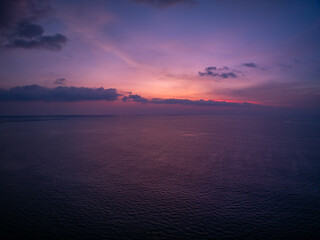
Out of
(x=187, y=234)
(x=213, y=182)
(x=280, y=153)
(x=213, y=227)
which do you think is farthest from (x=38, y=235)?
(x=280, y=153)

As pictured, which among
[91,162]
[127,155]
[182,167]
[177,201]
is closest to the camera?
[177,201]

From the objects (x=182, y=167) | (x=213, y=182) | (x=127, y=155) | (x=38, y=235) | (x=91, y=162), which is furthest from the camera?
(x=127, y=155)

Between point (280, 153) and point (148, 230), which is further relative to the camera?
point (280, 153)

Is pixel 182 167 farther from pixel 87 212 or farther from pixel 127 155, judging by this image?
pixel 87 212

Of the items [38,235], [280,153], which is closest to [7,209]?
[38,235]

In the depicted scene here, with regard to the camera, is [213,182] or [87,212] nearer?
[87,212]

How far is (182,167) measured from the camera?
172 ft

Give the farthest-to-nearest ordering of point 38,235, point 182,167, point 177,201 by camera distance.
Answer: point 182,167 < point 177,201 < point 38,235

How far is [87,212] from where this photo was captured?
29.9 metres

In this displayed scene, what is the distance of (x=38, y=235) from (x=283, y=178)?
153ft

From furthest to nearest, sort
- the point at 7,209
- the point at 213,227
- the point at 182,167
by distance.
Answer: the point at 182,167 → the point at 7,209 → the point at 213,227

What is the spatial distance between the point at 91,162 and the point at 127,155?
12291 millimetres

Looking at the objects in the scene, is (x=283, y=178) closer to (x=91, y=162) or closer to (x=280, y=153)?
(x=280, y=153)

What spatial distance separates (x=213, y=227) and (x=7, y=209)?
29.8 m
